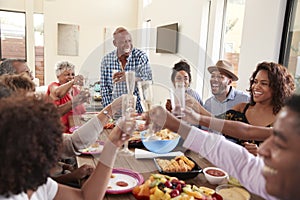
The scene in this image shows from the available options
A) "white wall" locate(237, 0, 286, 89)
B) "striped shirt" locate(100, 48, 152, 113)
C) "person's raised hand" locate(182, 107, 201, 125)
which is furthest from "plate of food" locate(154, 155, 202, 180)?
"white wall" locate(237, 0, 286, 89)

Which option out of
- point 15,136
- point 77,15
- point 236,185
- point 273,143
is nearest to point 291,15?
point 236,185

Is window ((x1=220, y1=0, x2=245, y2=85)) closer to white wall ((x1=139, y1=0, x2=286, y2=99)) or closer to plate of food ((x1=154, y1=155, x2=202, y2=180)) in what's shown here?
white wall ((x1=139, y1=0, x2=286, y2=99))

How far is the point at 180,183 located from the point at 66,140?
62 cm

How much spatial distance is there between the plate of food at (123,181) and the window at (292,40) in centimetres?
172

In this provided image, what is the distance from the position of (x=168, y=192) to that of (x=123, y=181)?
0.89ft

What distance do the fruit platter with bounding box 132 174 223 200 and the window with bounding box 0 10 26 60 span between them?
5.96 m

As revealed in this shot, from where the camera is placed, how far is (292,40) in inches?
93.2

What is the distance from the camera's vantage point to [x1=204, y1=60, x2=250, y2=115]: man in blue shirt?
2.31 m

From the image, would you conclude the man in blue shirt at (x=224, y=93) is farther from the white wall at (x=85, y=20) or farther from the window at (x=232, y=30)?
the white wall at (x=85, y=20)

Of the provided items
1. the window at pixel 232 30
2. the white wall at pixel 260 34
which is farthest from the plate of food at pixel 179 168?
the window at pixel 232 30

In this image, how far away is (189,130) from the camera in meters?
0.93

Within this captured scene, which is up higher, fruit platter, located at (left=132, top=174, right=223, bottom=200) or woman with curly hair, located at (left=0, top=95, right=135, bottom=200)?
woman with curly hair, located at (left=0, top=95, right=135, bottom=200)

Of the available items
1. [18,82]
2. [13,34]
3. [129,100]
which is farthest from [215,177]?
[13,34]

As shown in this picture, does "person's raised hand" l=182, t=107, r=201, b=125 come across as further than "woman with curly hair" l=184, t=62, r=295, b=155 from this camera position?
No
